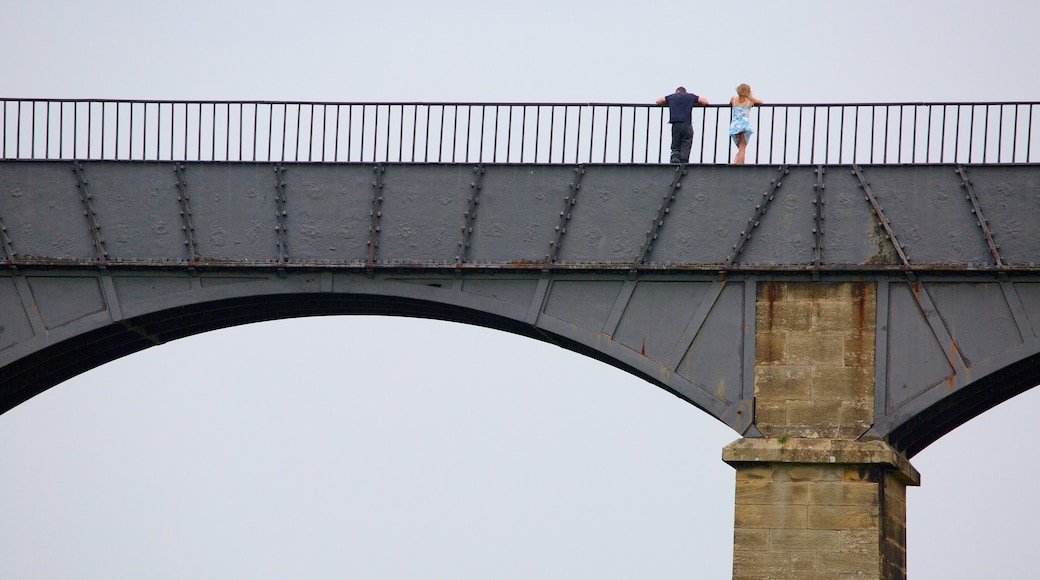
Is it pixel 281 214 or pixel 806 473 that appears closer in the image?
pixel 806 473

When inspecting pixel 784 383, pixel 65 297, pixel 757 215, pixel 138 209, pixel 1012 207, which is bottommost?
pixel 784 383

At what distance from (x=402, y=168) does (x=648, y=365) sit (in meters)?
4.45

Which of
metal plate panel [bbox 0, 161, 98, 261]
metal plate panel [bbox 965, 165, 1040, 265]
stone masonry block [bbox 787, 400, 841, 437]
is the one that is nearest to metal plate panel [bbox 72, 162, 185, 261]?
metal plate panel [bbox 0, 161, 98, 261]

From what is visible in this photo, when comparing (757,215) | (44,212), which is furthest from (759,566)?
(44,212)

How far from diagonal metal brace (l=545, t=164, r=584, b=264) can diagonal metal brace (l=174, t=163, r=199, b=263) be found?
16.2 feet

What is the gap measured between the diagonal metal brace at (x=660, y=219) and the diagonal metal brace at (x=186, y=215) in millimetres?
6172

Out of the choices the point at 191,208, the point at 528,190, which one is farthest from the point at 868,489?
the point at 191,208

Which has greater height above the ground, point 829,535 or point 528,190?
point 528,190

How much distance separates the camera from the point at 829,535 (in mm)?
26047

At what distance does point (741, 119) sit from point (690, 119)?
0.73m

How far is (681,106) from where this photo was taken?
28172mm

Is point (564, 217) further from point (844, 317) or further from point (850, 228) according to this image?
point (844, 317)

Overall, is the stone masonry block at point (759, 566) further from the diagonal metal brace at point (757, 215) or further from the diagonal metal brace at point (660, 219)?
the diagonal metal brace at point (660, 219)

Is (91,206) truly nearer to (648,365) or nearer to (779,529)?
(648,365)
